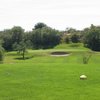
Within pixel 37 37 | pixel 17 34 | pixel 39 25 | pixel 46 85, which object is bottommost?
pixel 46 85

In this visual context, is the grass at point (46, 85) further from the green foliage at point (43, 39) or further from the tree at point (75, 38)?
the tree at point (75, 38)

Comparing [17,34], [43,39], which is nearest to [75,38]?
[43,39]

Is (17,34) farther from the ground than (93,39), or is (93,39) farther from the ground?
(17,34)

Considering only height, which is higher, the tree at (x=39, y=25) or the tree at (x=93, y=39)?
the tree at (x=39, y=25)

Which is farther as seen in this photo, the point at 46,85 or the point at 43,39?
the point at 43,39

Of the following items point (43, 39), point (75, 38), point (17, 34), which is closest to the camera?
point (43, 39)

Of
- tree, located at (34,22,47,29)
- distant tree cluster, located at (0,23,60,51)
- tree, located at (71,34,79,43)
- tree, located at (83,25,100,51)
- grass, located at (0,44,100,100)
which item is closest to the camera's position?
grass, located at (0,44,100,100)

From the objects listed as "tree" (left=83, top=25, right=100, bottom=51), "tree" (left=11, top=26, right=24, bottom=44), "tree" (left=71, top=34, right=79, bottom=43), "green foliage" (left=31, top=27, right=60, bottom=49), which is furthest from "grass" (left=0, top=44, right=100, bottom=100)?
"tree" (left=71, top=34, right=79, bottom=43)

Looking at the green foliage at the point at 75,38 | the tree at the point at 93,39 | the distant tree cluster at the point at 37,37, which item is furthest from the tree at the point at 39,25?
the tree at the point at 93,39

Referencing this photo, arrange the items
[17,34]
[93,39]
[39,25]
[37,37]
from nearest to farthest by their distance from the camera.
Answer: [93,39] < [17,34] < [37,37] < [39,25]

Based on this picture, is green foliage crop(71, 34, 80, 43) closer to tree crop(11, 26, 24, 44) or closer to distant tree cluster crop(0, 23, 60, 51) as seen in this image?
distant tree cluster crop(0, 23, 60, 51)

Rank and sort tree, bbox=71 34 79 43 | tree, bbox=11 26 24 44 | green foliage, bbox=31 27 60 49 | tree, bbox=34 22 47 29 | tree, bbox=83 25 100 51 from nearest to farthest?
tree, bbox=83 25 100 51
tree, bbox=11 26 24 44
green foliage, bbox=31 27 60 49
tree, bbox=71 34 79 43
tree, bbox=34 22 47 29

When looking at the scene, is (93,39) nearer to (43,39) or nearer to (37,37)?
(43,39)

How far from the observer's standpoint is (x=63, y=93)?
18609 millimetres
